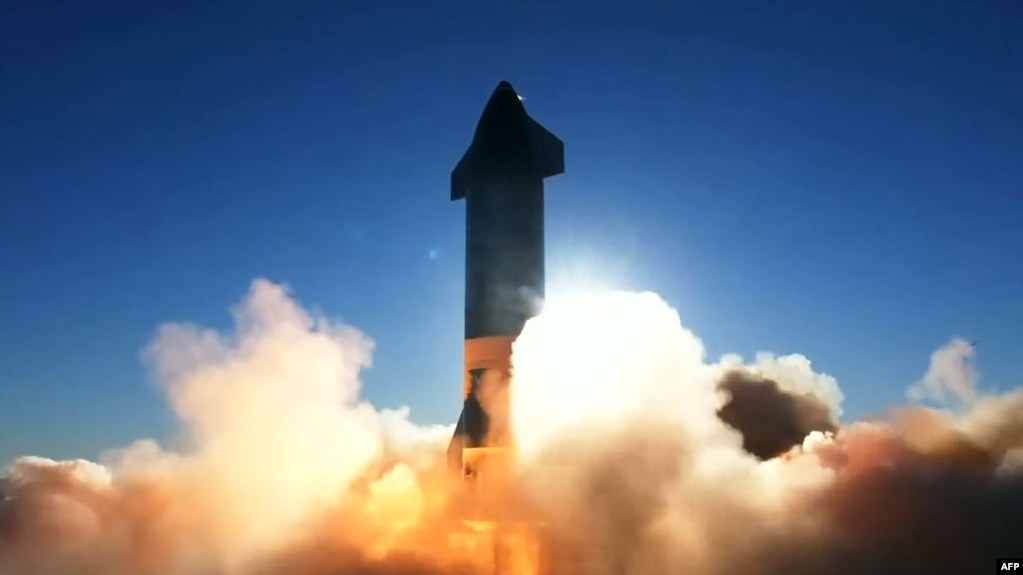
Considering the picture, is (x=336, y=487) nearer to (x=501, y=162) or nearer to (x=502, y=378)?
(x=502, y=378)

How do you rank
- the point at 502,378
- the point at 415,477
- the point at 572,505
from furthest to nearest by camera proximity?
the point at 415,477 < the point at 502,378 < the point at 572,505

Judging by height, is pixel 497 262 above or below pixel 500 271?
above

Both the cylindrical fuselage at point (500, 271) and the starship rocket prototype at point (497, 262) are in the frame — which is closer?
the starship rocket prototype at point (497, 262)

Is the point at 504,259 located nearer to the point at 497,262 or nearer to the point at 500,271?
the point at 497,262

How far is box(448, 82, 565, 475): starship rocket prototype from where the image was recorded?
28844 mm

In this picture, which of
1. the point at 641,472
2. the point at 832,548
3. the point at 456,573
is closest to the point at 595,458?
the point at 641,472

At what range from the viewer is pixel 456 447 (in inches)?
1173

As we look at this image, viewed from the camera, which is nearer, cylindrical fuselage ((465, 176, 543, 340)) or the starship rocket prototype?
the starship rocket prototype

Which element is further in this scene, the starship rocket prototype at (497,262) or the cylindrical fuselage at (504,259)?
the cylindrical fuselage at (504,259)

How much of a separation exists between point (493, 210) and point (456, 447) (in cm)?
776

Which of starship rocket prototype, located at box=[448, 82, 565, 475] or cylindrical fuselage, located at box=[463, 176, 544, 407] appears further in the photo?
cylindrical fuselage, located at box=[463, 176, 544, 407]

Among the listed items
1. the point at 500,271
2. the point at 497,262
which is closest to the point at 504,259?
the point at 497,262

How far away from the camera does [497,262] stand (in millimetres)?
29250

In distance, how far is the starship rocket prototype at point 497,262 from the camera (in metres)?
28.8
